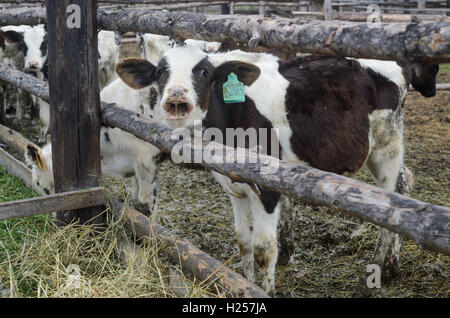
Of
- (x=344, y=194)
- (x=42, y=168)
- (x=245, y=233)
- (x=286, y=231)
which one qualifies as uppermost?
(x=344, y=194)

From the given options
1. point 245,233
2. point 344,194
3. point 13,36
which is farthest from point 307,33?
point 13,36

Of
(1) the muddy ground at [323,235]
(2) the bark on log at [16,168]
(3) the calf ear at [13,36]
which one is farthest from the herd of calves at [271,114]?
(3) the calf ear at [13,36]

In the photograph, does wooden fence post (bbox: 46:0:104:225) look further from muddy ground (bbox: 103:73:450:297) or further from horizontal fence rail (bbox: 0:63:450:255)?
muddy ground (bbox: 103:73:450:297)

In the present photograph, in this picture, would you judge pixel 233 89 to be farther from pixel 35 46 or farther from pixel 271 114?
pixel 35 46

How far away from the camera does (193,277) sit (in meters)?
3.02

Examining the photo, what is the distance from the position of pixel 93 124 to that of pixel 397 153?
255 centimetres

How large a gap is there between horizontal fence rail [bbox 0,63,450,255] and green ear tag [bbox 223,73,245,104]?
1.91ft

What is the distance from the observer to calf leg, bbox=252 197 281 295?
3.82 m

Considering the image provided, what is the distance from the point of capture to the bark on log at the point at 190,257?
101 inches

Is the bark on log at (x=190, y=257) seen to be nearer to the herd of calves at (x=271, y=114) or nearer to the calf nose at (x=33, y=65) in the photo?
the herd of calves at (x=271, y=114)

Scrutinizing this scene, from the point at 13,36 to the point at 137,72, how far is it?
4.61 meters

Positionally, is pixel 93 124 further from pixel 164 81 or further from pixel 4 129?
pixel 4 129

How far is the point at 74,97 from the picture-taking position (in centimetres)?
337
